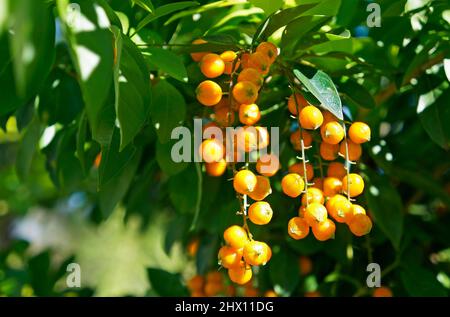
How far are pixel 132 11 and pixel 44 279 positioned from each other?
0.71 metres

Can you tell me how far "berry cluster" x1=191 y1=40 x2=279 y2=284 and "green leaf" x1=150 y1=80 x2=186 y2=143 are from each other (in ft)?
0.21

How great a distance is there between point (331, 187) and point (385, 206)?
10.9 inches

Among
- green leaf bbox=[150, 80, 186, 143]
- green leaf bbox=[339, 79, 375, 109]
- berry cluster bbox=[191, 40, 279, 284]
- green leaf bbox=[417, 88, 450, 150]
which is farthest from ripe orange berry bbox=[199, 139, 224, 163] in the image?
green leaf bbox=[417, 88, 450, 150]

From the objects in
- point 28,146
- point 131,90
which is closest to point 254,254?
point 131,90

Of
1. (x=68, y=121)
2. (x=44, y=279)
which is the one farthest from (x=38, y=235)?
(x=68, y=121)

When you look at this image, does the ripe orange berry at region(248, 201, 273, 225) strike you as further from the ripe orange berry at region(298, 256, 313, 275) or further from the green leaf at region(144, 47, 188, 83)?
the ripe orange berry at region(298, 256, 313, 275)

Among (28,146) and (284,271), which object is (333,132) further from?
(28,146)

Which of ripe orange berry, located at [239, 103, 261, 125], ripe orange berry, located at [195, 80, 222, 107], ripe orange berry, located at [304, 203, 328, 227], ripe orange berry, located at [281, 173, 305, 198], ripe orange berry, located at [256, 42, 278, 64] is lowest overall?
ripe orange berry, located at [304, 203, 328, 227]

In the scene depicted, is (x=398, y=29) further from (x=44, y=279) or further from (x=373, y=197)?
(x=44, y=279)

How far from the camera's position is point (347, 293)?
119cm

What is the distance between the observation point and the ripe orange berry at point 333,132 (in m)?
0.75

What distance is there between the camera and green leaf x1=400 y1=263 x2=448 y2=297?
3.50 feet

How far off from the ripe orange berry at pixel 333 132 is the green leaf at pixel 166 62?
0.64 feet

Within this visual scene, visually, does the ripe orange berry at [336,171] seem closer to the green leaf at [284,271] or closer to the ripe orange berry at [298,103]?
the ripe orange berry at [298,103]
